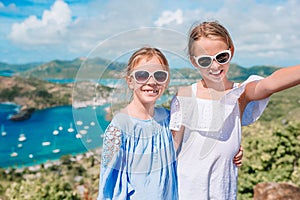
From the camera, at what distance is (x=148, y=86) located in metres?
1.22

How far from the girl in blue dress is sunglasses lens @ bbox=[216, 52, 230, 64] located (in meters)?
0.16

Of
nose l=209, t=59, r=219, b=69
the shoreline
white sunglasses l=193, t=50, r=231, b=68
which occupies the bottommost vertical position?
the shoreline

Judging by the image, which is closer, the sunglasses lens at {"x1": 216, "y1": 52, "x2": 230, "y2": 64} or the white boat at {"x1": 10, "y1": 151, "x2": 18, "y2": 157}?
the sunglasses lens at {"x1": 216, "y1": 52, "x2": 230, "y2": 64}

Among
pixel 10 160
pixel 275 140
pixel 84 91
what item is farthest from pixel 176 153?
pixel 10 160

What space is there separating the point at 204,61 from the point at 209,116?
0.56 ft

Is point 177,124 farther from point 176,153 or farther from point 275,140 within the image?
point 275,140

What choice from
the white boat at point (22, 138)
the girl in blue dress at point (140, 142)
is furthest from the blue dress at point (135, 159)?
A: the white boat at point (22, 138)

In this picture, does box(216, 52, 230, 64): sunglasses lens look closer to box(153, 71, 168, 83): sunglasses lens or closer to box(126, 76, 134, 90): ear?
box(153, 71, 168, 83): sunglasses lens

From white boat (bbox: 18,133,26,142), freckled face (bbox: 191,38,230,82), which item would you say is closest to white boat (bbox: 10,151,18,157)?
white boat (bbox: 18,133,26,142)

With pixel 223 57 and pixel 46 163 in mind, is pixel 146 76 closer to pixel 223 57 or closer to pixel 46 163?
pixel 223 57

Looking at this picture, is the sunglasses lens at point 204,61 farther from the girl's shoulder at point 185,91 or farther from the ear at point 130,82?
the ear at point 130,82

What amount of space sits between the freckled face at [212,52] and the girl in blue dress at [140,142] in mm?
118

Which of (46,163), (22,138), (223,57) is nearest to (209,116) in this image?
(223,57)

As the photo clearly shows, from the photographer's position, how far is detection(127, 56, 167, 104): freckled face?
122 centimetres
